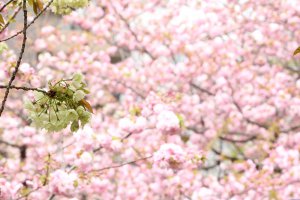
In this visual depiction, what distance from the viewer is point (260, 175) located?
23.0ft

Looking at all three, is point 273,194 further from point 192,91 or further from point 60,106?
point 60,106

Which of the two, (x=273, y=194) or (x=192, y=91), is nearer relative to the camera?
(x=273, y=194)

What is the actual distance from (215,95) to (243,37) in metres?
1.30

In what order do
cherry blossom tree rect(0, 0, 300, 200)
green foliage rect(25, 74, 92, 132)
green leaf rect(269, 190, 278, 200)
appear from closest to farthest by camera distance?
green foliage rect(25, 74, 92, 132) → green leaf rect(269, 190, 278, 200) → cherry blossom tree rect(0, 0, 300, 200)

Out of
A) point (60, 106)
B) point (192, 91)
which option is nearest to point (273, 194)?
point (192, 91)

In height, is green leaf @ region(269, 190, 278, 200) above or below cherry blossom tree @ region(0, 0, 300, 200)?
below

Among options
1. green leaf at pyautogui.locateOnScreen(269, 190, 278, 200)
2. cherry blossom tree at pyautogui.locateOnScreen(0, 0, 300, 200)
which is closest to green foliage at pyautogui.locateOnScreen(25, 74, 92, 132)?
cherry blossom tree at pyautogui.locateOnScreen(0, 0, 300, 200)

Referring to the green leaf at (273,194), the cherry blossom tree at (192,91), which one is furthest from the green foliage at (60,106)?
the green leaf at (273,194)

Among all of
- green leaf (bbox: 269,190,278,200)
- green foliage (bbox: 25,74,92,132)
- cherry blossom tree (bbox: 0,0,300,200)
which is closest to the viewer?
green foliage (bbox: 25,74,92,132)

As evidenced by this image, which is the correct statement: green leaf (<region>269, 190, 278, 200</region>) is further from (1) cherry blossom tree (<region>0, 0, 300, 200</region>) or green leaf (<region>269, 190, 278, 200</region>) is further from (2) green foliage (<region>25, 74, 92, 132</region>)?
(2) green foliage (<region>25, 74, 92, 132</region>)

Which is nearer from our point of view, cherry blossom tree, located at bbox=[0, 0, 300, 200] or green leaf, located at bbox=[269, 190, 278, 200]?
green leaf, located at bbox=[269, 190, 278, 200]

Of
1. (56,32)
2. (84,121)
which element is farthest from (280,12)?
(84,121)

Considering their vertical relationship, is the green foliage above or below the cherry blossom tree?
below

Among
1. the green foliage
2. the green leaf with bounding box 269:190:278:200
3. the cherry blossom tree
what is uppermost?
the cherry blossom tree
